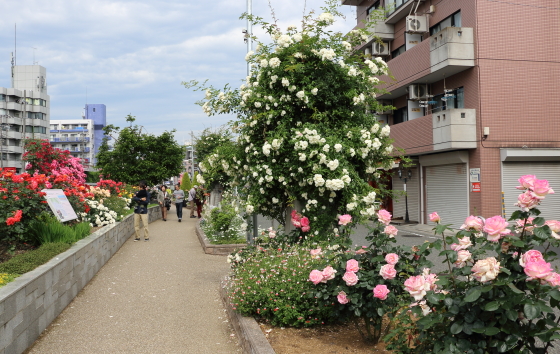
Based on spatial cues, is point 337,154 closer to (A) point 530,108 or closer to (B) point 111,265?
(B) point 111,265

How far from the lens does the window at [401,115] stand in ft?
83.2

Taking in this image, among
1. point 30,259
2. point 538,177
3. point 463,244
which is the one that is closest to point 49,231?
point 30,259

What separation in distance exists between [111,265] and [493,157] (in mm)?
14824

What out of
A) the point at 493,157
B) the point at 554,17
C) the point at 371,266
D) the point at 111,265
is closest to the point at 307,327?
the point at 371,266

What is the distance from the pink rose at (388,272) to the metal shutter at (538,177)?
16.8 m

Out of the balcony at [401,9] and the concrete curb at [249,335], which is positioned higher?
the balcony at [401,9]

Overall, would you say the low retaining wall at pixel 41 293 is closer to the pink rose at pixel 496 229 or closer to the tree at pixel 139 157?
the pink rose at pixel 496 229

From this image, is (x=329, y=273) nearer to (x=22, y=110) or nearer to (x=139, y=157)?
(x=139, y=157)

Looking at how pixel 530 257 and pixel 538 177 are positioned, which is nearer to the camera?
pixel 530 257

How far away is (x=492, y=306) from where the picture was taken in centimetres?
285

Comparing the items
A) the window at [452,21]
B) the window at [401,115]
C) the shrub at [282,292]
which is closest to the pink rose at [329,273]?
the shrub at [282,292]

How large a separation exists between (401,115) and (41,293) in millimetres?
22680

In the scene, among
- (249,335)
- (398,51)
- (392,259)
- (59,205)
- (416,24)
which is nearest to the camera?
(392,259)

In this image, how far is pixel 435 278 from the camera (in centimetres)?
336
